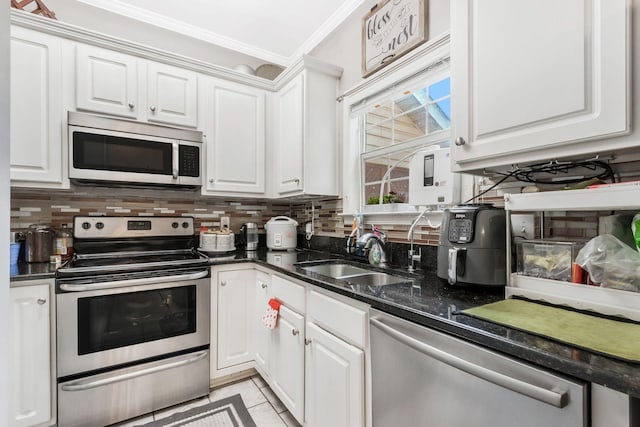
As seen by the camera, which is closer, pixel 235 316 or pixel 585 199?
pixel 585 199

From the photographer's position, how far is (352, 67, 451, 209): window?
1747 millimetres

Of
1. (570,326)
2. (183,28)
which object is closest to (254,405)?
(570,326)

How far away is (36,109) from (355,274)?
84.0 inches

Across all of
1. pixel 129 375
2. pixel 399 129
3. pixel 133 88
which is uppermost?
pixel 133 88

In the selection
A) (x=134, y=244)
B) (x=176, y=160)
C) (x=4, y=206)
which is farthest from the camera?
(x=134, y=244)

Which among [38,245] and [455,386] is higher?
[38,245]

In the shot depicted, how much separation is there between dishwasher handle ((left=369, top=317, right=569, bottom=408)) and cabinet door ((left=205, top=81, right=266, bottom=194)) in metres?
1.82

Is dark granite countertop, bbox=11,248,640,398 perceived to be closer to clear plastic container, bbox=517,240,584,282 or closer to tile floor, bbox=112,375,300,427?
clear plastic container, bbox=517,240,584,282

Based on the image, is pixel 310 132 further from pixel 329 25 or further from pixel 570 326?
pixel 570 326

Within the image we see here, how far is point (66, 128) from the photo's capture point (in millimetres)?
1886

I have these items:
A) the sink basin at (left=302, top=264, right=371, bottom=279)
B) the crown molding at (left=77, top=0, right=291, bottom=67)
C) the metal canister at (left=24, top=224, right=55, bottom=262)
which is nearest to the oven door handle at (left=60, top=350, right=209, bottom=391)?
the metal canister at (left=24, top=224, right=55, bottom=262)

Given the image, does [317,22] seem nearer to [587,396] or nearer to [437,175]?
[437,175]

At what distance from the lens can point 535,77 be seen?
3.09 feet

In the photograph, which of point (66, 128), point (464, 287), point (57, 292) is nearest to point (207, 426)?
point (57, 292)
